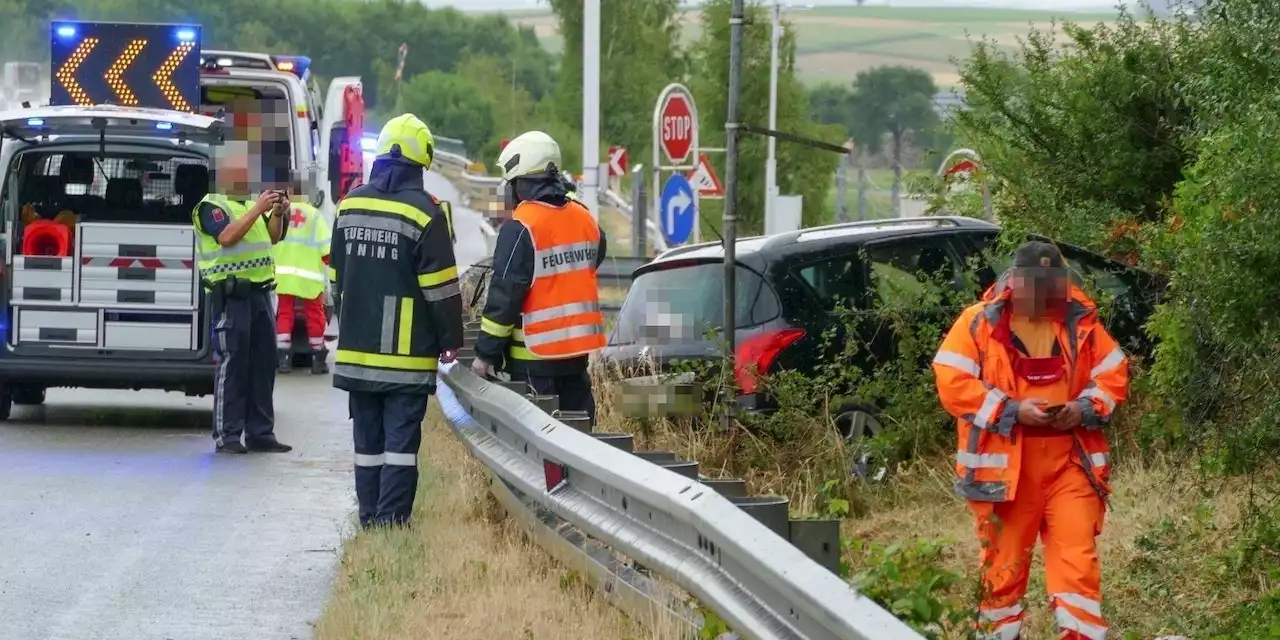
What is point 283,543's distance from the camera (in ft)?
30.1

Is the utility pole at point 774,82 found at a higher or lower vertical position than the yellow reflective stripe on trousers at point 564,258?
higher

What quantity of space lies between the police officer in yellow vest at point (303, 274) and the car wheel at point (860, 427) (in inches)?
317

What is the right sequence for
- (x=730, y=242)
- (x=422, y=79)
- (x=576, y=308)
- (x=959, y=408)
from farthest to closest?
(x=422, y=79)
(x=730, y=242)
(x=576, y=308)
(x=959, y=408)

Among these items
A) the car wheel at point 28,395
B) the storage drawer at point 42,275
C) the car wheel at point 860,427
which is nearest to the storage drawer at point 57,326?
the storage drawer at point 42,275

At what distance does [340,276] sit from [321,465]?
10.7 ft

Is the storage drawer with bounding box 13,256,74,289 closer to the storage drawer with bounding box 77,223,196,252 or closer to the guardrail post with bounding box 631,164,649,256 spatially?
the storage drawer with bounding box 77,223,196,252

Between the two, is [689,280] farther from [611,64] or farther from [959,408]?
[611,64]

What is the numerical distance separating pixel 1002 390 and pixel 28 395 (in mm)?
9723

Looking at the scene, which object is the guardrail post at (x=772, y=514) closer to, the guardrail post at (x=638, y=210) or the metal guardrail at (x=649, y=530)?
the metal guardrail at (x=649, y=530)

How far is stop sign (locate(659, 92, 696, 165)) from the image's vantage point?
64.6 ft

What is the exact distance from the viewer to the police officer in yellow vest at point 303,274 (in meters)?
17.2

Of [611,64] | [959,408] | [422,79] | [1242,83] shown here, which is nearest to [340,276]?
[959,408]

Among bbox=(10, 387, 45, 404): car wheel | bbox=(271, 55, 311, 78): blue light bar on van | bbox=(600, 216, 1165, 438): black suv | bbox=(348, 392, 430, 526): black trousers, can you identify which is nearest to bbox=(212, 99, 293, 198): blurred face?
bbox=(10, 387, 45, 404): car wheel

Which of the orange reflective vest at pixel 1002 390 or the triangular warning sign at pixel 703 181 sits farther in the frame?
the triangular warning sign at pixel 703 181
